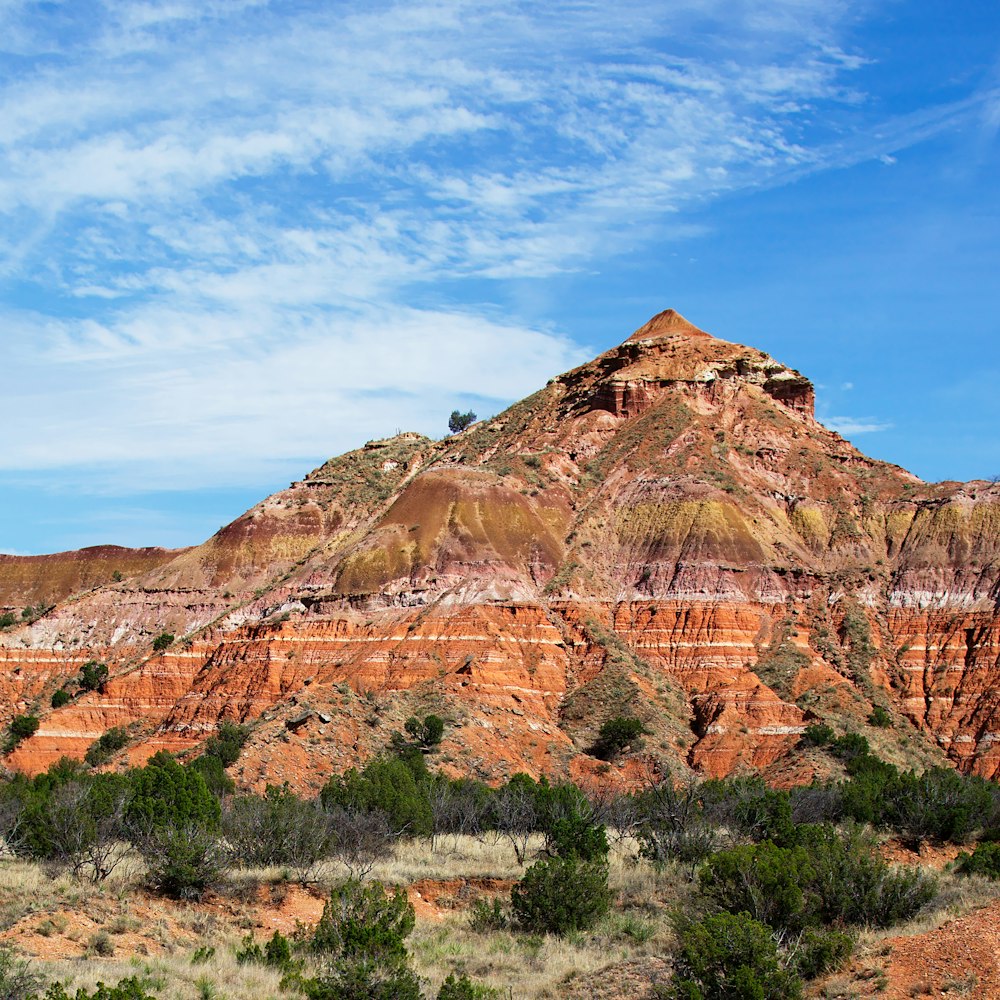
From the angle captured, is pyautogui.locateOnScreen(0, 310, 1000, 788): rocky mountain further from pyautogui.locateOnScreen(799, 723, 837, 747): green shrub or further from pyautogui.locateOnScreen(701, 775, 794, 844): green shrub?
pyautogui.locateOnScreen(701, 775, 794, 844): green shrub

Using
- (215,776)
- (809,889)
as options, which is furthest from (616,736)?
(809,889)

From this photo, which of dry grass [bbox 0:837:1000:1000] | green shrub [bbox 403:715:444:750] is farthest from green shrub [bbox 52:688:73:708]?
dry grass [bbox 0:837:1000:1000]

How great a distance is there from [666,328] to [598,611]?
135 ft

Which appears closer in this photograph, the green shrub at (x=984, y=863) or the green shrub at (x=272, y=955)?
the green shrub at (x=272, y=955)

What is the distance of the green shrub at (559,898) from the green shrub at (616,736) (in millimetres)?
31732

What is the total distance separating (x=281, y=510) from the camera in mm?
108625

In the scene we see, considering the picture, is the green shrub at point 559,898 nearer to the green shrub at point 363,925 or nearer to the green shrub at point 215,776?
the green shrub at point 363,925

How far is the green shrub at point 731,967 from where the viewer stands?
24.6 meters

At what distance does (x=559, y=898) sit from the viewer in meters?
34.8

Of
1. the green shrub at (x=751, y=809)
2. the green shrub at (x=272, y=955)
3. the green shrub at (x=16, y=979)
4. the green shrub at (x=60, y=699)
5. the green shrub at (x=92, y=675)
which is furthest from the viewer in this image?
the green shrub at (x=92, y=675)

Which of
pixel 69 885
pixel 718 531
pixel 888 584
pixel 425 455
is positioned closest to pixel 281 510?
pixel 425 455

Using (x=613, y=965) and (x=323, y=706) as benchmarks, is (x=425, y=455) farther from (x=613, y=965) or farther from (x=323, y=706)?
(x=613, y=965)

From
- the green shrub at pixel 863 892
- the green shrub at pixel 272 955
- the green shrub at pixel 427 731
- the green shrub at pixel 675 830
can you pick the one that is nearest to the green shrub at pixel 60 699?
the green shrub at pixel 427 731

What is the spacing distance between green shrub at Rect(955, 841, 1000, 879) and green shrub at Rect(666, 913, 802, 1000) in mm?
14874
